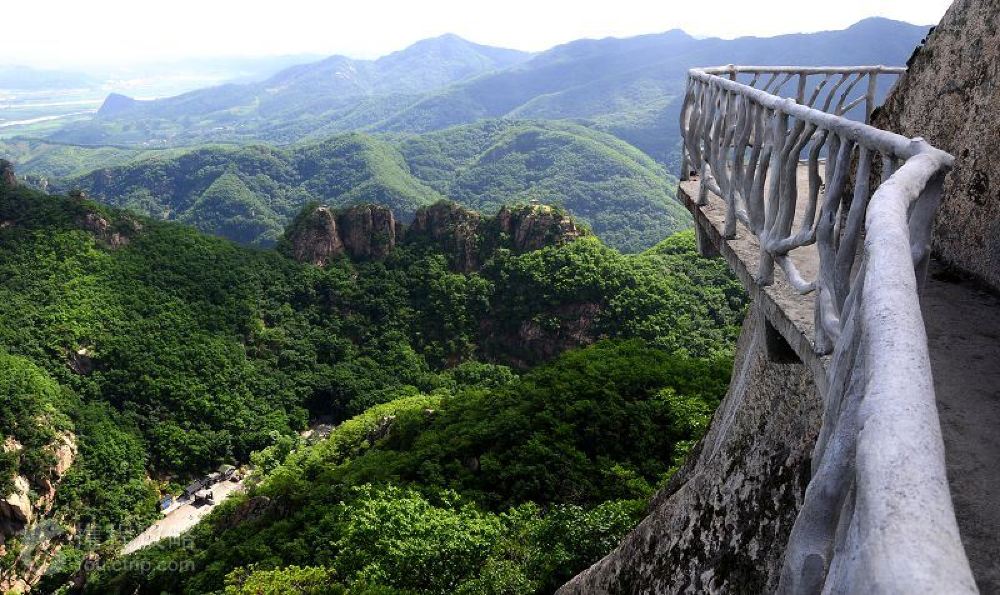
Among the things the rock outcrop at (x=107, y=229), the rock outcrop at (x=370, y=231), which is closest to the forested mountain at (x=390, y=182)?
the rock outcrop at (x=370, y=231)

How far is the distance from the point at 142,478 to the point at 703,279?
39.4 m

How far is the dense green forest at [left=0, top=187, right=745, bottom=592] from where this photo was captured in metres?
14.7

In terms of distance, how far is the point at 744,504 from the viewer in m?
4.58

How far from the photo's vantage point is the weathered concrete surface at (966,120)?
14.0ft

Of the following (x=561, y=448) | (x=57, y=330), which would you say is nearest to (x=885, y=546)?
(x=561, y=448)

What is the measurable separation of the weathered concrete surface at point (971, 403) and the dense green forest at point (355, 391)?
282 inches

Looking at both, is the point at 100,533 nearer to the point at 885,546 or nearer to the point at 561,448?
the point at 561,448

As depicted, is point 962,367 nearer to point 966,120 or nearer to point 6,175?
point 966,120

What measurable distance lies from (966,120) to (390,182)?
5679 inches

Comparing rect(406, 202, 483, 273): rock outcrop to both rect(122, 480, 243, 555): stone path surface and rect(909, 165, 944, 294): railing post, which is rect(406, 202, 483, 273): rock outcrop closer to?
rect(122, 480, 243, 555): stone path surface

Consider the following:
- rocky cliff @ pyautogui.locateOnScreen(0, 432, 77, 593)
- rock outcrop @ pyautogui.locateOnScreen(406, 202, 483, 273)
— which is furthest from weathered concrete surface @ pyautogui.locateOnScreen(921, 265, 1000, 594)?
rock outcrop @ pyautogui.locateOnScreen(406, 202, 483, 273)

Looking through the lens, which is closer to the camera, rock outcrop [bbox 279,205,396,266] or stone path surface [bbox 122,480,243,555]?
stone path surface [bbox 122,480,243,555]

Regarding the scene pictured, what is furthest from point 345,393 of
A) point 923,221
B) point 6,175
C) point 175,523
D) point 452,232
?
point 923,221

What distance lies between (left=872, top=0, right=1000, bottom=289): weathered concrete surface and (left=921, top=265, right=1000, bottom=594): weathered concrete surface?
1.02 feet
